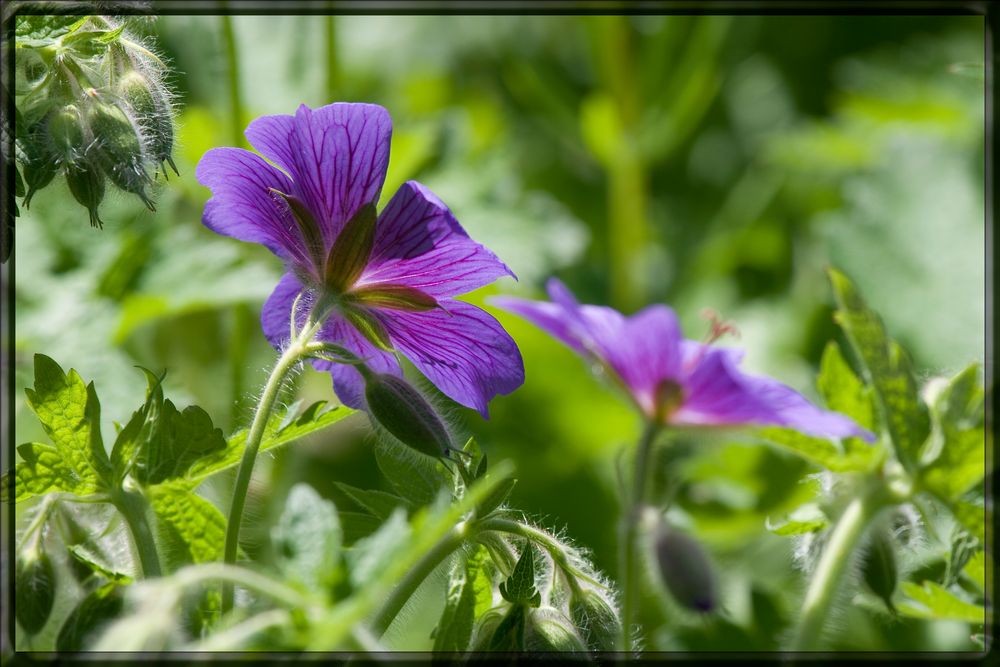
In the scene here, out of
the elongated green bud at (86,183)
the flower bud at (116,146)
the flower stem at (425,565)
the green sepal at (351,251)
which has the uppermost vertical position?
the flower bud at (116,146)

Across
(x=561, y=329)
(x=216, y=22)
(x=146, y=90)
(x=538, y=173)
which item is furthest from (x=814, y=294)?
(x=146, y=90)

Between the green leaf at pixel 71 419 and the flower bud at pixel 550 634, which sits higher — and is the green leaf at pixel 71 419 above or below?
above

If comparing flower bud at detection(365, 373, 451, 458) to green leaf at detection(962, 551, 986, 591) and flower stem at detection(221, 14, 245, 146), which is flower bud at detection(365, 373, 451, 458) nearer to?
green leaf at detection(962, 551, 986, 591)

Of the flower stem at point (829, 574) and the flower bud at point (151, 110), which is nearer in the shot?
the flower bud at point (151, 110)

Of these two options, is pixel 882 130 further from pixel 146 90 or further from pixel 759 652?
pixel 146 90

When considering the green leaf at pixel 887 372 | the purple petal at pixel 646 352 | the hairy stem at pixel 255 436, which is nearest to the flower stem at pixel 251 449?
the hairy stem at pixel 255 436

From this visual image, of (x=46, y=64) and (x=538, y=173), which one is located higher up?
(x=46, y=64)

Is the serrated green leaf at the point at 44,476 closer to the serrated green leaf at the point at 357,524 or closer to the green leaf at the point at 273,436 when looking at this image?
the green leaf at the point at 273,436
